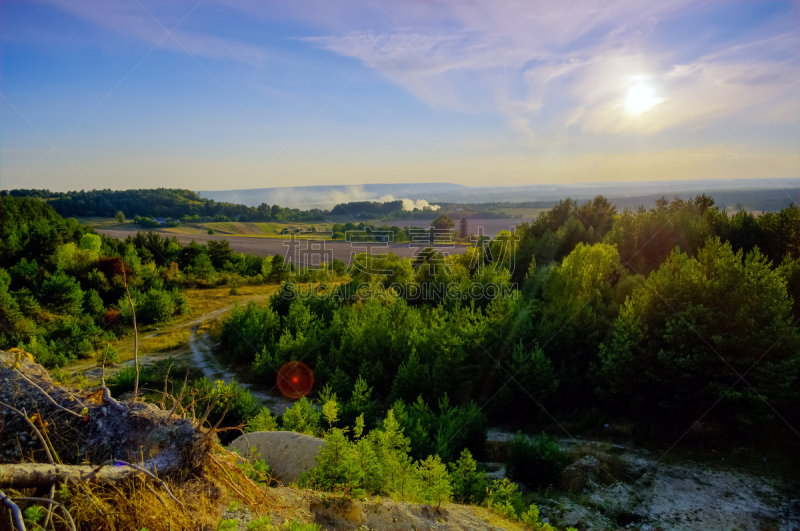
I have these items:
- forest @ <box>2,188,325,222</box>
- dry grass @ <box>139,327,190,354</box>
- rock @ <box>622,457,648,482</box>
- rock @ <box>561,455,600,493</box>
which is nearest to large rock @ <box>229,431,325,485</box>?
rock @ <box>561,455,600,493</box>

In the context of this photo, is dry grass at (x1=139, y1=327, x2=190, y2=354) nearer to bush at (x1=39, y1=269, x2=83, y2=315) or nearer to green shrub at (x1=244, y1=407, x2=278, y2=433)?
bush at (x1=39, y1=269, x2=83, y2=315)

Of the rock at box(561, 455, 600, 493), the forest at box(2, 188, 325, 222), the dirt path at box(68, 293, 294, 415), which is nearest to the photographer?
the rock at box(561, 455, 600, 493)

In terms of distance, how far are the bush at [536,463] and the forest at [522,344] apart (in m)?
0.03

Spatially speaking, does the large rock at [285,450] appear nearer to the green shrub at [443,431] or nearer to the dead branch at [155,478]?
the green shrub at [443,431]

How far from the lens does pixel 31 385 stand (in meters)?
3.73

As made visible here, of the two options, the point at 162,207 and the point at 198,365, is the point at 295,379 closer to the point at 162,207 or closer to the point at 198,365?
the point at 198,365

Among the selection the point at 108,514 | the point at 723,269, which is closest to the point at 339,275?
the point at 723,269

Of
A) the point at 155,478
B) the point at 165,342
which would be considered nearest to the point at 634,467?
the point at 155,478

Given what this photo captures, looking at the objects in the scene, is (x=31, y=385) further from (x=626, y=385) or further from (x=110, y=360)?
(x=110, y=360)

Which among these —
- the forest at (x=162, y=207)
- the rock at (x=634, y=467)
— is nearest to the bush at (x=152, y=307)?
the rock at (x=634, y=467)

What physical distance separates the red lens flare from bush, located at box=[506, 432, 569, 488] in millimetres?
8456

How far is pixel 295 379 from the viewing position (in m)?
16.5

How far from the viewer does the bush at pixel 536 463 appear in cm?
939

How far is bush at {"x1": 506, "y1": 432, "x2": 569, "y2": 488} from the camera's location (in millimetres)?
9389
